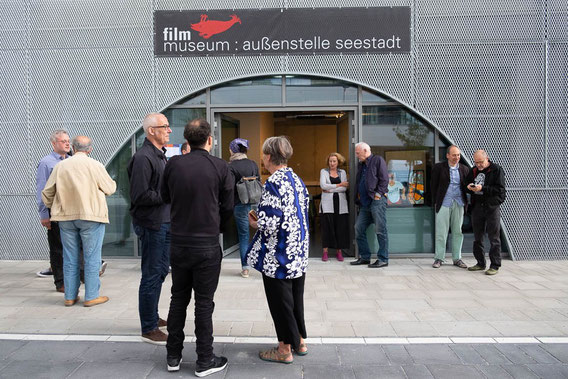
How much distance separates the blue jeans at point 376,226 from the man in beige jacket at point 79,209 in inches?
150

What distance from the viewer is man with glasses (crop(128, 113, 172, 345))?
13.9ft

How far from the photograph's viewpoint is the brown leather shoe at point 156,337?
435 centimetres

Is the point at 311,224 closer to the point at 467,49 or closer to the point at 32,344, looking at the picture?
the point at 467,49

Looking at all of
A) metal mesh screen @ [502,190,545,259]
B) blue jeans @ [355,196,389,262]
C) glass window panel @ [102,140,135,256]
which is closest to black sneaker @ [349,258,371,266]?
blue jeans @ [355,196,389,262]

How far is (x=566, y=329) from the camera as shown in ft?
15.3

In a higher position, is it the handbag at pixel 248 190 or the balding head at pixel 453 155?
the balding head at pixel 453 155

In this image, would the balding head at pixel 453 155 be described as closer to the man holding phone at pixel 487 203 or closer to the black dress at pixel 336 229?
the man holding phone at pixel 487 203

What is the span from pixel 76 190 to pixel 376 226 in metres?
4.28

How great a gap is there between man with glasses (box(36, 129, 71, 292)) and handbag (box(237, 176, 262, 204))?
7.40 ft

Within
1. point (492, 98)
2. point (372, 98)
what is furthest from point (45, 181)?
point (492, 98)

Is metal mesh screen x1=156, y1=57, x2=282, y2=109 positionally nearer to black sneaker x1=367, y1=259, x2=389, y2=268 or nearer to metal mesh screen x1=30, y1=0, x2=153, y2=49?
metal mesh screen x1=30, y1=0, x2=153, y2=49

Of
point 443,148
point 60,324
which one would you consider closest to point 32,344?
point 60,324

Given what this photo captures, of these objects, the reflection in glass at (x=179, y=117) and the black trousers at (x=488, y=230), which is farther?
the reflection in glass at (x=179, y=117)

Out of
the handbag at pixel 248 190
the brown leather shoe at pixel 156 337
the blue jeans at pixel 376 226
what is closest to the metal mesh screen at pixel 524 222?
the blue jeans at pixel 376 226
